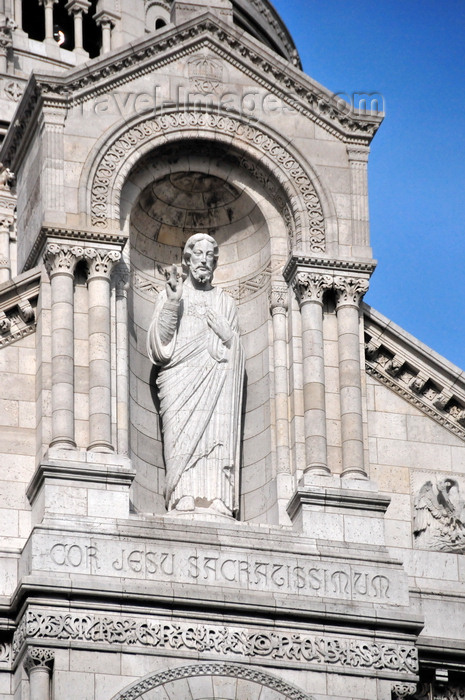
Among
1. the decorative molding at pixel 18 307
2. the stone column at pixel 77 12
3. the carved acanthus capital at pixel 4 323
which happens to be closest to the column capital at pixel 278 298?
the decorative molding at pixel 18 307

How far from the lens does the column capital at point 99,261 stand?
35.9 m

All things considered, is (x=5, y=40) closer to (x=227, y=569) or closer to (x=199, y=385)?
(x=199, y=385)

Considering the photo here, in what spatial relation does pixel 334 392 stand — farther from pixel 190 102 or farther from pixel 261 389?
pixel 190 102

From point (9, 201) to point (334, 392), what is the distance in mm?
16277

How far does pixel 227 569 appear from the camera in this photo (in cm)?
3409

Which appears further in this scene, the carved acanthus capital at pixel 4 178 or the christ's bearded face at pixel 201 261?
the carved acanthus capital at pixel 4 178

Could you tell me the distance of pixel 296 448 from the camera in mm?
35938

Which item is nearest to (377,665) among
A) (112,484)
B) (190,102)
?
(112,484)

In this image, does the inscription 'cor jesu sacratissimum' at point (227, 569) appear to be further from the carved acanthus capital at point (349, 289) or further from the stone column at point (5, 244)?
the stone column at point (5, 244)

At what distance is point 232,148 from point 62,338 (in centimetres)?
438

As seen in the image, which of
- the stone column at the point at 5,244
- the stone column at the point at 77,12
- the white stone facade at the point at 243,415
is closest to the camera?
the white stone facade at the point at 243,415

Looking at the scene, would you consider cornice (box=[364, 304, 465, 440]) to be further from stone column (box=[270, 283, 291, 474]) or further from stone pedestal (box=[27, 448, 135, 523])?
stone pedestal (box=[27, 448, 135, 523])

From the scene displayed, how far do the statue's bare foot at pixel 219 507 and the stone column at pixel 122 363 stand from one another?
56.5 inches

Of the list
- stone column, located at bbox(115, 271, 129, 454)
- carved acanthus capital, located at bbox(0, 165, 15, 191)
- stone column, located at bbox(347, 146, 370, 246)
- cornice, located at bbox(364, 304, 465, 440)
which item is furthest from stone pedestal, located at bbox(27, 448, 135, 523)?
carved acanthus capital, located at bbox(0, 165, 15, 191)
